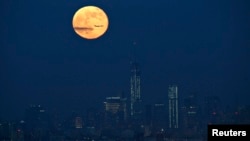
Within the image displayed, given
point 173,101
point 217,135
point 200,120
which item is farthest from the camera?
point 173,101

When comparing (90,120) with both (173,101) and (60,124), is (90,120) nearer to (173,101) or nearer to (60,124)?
(60,124)

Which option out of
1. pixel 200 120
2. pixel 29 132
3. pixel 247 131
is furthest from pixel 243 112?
pixel 247 131

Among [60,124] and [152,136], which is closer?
[152,136]

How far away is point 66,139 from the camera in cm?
5528

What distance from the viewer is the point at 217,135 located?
8398 mm

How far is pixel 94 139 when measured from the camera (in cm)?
5447

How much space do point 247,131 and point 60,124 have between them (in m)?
52.0

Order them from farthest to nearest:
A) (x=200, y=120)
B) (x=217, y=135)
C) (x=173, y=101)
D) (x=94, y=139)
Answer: (x=173, y=101) → (x=200, y=120) → (x=94, y=139) → (x=217, y=135)

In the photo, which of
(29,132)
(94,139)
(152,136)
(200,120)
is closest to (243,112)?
(200,120)

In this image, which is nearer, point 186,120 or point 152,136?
point 152,136

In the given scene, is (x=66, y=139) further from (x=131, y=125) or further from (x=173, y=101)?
(x=173, y=101)

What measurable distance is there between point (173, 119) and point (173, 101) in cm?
595

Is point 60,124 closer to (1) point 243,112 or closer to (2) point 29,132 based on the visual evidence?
(2) point 29,132

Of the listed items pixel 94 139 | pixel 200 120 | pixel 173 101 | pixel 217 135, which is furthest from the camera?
pixel 173 101
